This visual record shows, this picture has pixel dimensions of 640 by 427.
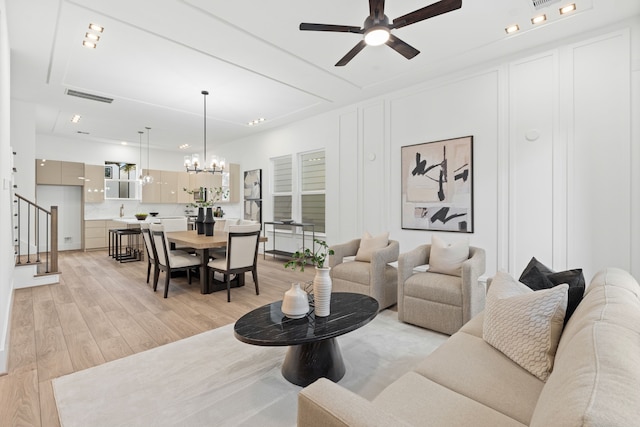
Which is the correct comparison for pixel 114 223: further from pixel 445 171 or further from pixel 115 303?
pixel 445 171

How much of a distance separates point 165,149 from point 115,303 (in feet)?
22.3

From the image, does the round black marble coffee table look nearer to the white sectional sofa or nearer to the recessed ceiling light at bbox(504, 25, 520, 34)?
the white sectional sofa

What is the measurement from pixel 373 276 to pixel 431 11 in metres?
2.49

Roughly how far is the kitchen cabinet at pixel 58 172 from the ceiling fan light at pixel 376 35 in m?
8.40

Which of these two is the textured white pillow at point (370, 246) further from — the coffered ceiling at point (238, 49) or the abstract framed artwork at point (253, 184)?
the abstract framed artwork at point (253, 184)

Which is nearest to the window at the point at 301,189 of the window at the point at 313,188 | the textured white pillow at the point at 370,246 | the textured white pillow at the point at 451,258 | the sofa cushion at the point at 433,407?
the window at the point at 313,188

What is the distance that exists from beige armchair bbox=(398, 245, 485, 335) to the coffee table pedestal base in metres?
1.18

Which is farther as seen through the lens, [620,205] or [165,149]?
[165,149]

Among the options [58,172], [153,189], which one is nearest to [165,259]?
[153,189]

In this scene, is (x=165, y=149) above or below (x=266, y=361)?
above

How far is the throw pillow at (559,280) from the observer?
5.00 feet

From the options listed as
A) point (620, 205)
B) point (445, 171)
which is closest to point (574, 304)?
point (620, 205)

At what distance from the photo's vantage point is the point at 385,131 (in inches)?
195

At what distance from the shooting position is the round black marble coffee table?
71.9 inches
